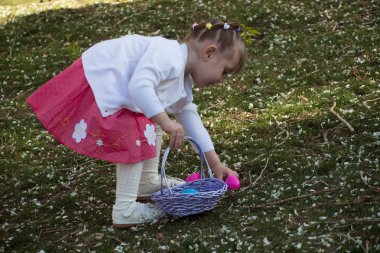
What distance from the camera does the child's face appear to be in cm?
399

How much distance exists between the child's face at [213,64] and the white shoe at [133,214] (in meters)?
0.87

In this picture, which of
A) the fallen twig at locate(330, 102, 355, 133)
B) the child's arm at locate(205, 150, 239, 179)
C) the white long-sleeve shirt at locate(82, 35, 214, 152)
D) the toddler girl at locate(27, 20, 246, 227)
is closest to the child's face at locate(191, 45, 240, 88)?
the toddler girl at locate(27, 20, 246, 227)

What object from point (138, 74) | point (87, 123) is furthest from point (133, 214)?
point (138, 74)

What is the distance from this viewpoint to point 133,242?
12.8 ft

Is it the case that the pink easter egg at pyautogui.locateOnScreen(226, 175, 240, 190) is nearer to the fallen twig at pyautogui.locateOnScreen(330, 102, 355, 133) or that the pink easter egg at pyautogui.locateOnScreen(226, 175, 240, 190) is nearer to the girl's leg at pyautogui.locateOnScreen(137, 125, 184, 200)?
the girl's leg at pyautogui.locateOnScreen(137, 125, 184, 200)

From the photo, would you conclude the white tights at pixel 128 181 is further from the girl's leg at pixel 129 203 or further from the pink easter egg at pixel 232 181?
the pink easter egg at pixel 232 181

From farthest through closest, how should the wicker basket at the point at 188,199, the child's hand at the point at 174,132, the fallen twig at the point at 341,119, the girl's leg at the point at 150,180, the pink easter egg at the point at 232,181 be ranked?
the fallen twig at the point at 341,119 → the girl's leg at the point at 150,180 → the pink easter egg at the point at 232,181 → the wicker basket at the point at 188,199 → the child's hand at the point at 174,132

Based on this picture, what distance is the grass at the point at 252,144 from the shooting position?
377 cm

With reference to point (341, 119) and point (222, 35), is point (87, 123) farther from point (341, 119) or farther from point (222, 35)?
point (341, 119)

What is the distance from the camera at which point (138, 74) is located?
377cm

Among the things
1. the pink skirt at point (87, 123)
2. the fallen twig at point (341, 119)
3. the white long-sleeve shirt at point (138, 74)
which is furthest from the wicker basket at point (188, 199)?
the fallen twig at point (341, 119)

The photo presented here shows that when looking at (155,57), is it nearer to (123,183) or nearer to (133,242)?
(123,183)

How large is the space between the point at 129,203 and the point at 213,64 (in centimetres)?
100

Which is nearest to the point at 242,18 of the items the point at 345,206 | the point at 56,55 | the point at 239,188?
the point at 56,55
